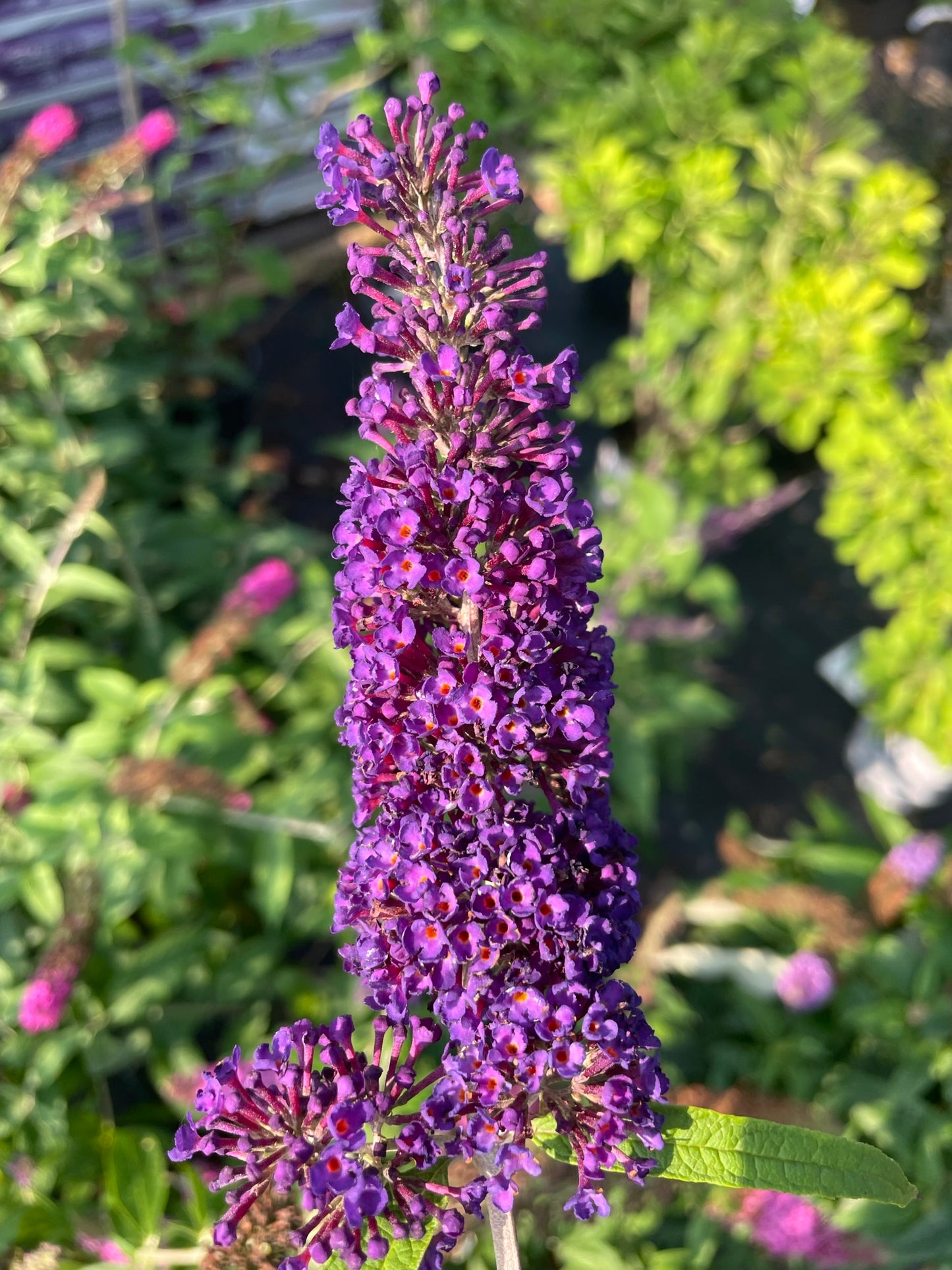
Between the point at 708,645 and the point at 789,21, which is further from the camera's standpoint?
the point at 789,21

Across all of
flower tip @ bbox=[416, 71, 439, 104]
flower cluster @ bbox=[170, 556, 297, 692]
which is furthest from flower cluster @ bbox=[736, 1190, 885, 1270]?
flower tip @ bbox=[416, 71, 439, 104]

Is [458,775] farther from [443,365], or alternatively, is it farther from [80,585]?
[80,585]

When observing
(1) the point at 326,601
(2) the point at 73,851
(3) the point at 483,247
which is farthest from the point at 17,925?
(3) the point at 483,247

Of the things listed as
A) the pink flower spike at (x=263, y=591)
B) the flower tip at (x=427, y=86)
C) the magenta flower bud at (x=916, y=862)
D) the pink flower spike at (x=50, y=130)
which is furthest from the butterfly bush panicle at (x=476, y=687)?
the pink flower spike at (x=50, y=130)

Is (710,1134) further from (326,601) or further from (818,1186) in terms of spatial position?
(326,601)

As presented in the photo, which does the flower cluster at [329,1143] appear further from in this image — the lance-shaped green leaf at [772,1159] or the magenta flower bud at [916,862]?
the magenta flower bud at [916,862]

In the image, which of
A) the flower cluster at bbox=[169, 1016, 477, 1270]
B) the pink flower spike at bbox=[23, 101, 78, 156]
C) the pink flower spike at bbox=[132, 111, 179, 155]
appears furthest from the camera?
the pink flower spike at bbox=[132, 111, 179, 155]

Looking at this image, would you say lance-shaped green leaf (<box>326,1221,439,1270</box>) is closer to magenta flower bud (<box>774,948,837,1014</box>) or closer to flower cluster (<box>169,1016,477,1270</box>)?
flower cluster (<box>169,1016,477,1270</box>)
